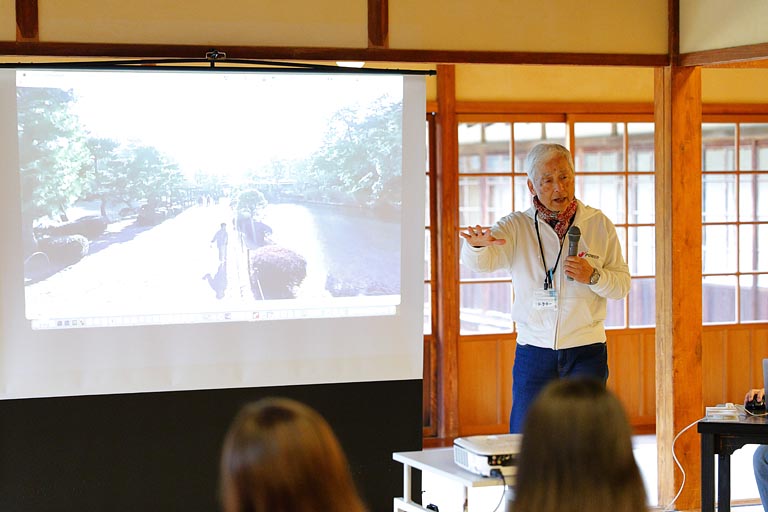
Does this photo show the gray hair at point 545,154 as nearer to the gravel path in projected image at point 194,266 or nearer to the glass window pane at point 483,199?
the gravel path in projected image at point 194,266

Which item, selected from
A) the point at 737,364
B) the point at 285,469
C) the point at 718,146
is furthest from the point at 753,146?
the point at 285,469

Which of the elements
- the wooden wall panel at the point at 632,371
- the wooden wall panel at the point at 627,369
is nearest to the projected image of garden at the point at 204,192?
the wooden wall panel at the point at 632,371

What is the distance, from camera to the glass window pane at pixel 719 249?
659 centimetres

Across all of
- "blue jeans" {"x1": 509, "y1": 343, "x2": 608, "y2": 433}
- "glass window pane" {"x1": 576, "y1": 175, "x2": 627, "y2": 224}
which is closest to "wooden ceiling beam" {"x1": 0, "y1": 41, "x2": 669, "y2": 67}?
"blue jeans" {"x1": 509, "y1": 343, "x2": 608, "y2": 433}

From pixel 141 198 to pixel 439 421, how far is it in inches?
105

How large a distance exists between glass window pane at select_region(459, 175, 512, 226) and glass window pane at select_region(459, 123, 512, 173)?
→ 0.21ft

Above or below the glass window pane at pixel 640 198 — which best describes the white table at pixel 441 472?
below

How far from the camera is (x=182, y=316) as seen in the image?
14.1ft

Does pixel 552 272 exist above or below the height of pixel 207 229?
below

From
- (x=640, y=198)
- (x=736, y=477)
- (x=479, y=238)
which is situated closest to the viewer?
(x=479, y=238)

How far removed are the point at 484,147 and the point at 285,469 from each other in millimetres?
5001

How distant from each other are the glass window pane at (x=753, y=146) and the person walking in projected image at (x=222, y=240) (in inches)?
152

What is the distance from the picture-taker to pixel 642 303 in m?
6.52

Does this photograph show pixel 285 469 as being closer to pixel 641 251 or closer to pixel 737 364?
pixel 641 251
